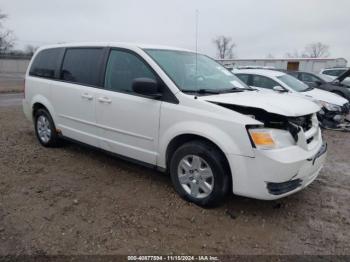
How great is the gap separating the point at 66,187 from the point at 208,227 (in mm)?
1941

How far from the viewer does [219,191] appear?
339cm

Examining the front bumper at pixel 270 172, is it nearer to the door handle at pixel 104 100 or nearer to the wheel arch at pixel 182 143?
the wheel arch at pixel 182 143

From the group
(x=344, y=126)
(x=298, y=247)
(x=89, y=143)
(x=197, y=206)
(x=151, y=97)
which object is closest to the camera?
(x=298, y=247)

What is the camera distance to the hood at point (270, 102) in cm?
329

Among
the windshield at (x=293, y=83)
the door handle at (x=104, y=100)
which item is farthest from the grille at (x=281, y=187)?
the windshield at (x=293, y=83)

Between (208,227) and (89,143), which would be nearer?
(208,227)

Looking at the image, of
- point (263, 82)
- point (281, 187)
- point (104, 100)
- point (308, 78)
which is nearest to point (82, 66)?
point (104, 100)

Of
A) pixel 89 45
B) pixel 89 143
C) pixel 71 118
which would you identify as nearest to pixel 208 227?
pixel 89 143

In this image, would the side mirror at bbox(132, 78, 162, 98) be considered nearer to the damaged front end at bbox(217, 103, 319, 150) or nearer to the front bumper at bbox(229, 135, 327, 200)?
the damaged front end at bbox(217, 103, 319, 150)

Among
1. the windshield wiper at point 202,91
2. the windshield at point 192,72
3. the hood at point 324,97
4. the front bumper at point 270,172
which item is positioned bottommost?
the front bumper at point 270,172

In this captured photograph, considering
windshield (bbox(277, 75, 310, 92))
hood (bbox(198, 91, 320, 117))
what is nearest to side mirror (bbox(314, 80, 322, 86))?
windshield (bbox(277, 75, 310, 92))

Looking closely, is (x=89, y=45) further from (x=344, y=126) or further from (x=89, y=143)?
(x=344, y=126)

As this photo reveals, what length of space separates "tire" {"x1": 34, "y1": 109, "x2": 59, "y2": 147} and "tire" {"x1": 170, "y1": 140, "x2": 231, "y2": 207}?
2.76 m

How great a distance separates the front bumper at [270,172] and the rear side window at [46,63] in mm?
3627
